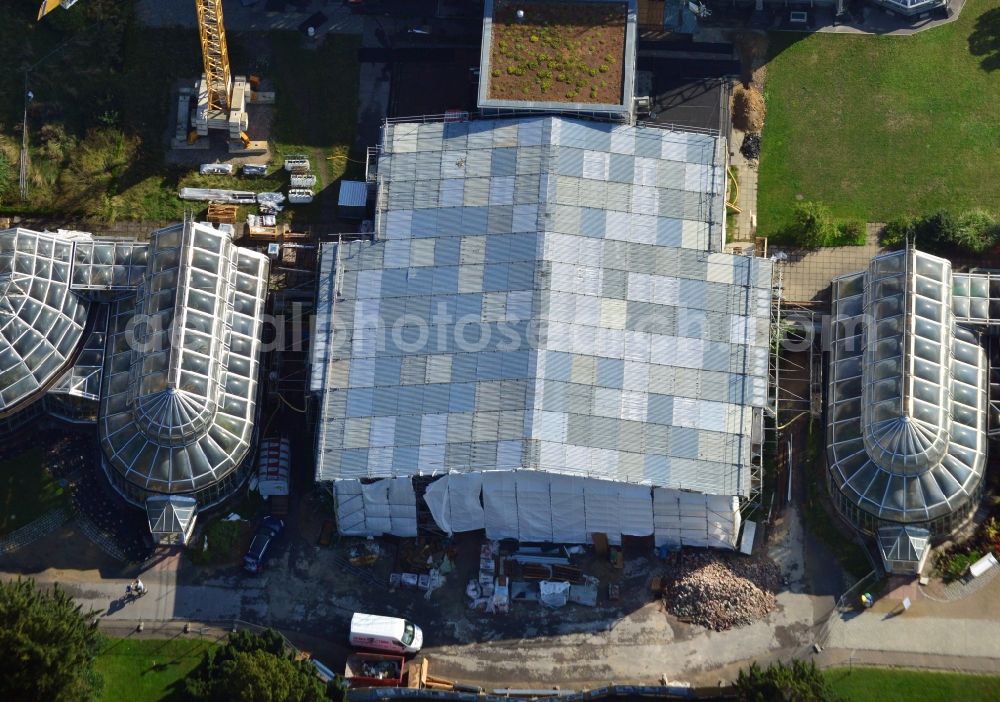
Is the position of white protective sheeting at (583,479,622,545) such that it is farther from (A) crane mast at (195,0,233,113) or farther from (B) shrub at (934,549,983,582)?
(A) crane mast at (195,0,233,113)

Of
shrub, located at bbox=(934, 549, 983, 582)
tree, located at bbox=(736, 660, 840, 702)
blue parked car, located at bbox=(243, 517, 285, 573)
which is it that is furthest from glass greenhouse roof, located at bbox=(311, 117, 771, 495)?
shrub, located at bbox=(934, 549, 983, 582)

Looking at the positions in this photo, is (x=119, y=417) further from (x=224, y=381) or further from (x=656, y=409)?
(x=656, y=409)

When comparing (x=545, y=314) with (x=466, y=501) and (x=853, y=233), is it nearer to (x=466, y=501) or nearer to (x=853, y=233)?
(x=466, y=501)

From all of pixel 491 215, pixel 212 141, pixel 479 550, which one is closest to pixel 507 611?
pixel 479 550

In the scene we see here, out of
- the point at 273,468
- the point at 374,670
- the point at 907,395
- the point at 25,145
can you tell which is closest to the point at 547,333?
the point at 273,468

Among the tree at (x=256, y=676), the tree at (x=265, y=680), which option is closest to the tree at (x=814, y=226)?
the tree at (x=256, y=676)

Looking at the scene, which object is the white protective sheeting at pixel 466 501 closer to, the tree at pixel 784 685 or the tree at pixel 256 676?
the tree at pixel 256 676
